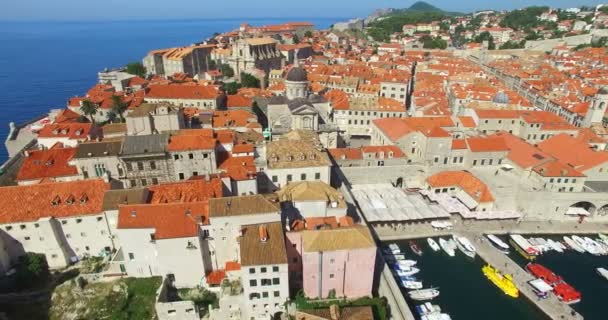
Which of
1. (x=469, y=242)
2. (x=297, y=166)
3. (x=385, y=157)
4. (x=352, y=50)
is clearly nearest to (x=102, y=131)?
(x=297, y=166)

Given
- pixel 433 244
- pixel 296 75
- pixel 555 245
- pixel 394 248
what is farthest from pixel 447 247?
pixel 296 75

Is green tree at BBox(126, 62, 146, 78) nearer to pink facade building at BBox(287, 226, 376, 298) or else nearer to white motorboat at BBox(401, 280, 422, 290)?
pink facade building at BBox(287, 226, 376, 298)

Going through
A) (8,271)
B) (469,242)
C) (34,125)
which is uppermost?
(34,125)

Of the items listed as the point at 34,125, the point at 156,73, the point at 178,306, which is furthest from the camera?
the point at 156,73

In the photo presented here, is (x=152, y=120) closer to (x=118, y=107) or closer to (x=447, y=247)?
(x=118, y=107)

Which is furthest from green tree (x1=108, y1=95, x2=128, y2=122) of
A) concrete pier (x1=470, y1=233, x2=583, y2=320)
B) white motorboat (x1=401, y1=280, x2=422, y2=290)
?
concrete pier (x1=470, y1=233, x2=583, y2=320)

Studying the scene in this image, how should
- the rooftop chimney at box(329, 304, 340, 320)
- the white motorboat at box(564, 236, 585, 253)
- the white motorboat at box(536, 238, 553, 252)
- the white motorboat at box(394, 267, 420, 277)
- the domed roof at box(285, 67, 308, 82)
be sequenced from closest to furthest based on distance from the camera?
the rooftop chimney at box(329, 304, 340, 320)
the white motorboat at box(394, 267, 420, 277)
the white motorboat at box(536, 238, 553, 252)
the white motorboat at box(564, 236, 585, 253)
the domed roof at box(285, 67, 308, 82)

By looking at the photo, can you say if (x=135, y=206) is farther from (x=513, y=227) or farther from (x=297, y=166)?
(x=513, y=227)

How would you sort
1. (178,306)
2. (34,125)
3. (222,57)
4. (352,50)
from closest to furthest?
(178,306) < (34,125) < (222,57) < (352,50)
